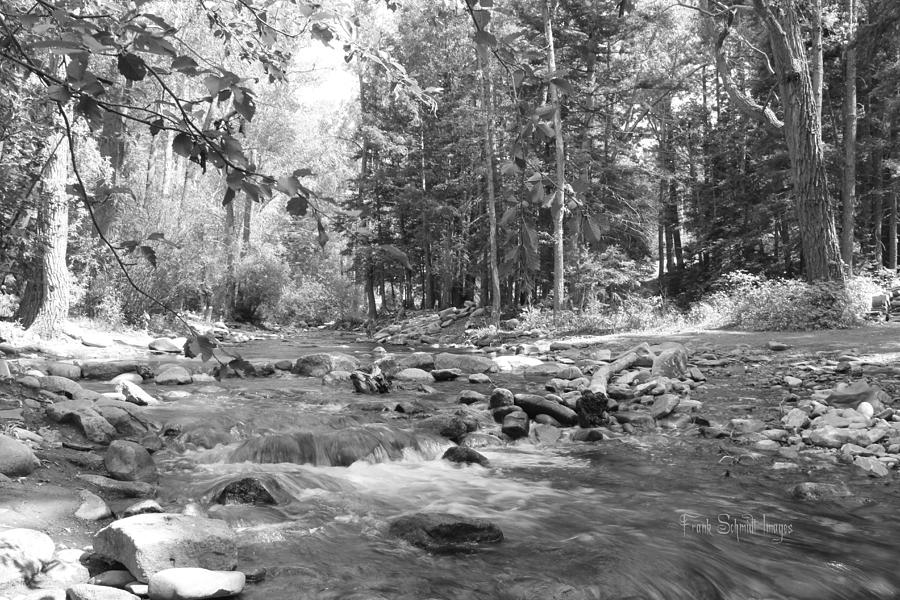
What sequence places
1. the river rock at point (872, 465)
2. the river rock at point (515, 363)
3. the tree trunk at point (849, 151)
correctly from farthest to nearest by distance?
the tree trunk at point (849, 151) < the river rock at point (515, 363) < the river rock at point (872, 465)

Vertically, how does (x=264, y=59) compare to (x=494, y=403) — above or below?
above

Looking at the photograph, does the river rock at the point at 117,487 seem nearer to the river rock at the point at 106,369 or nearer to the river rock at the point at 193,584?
the river rock at the point at 193,584

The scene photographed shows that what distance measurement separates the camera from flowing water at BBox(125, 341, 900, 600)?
10.9 feet

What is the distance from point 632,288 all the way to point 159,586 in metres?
20.5

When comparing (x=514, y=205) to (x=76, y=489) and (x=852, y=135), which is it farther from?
(x=852, y=135)

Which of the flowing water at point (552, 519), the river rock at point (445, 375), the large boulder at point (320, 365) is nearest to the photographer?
the flowing water at point (552, 519)

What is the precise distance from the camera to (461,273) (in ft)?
101

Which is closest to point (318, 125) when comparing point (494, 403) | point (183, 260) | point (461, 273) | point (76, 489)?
point (461, 273)

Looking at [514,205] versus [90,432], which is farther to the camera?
[90,432]

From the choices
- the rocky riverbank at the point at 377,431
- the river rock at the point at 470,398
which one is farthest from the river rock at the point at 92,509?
the river rock at the point at 470,398

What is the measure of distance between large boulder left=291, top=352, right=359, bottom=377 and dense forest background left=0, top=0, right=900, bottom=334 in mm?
2465

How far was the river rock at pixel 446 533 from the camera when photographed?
3.76m

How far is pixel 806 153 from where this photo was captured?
12.9 meters

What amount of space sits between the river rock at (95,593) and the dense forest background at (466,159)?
4.57ft
